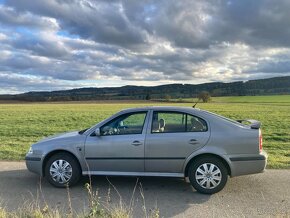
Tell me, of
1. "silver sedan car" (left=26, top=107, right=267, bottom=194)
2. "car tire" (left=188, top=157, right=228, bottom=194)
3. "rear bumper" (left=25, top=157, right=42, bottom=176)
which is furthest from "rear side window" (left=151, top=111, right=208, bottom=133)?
"rear bumper" (left=25, top=157, right=42, bottom=176)

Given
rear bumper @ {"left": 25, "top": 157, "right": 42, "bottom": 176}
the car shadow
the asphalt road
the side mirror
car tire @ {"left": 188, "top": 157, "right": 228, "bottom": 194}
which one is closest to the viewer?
the asphalt road

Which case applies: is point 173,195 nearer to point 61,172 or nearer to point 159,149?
point 159,149

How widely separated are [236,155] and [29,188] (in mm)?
3694

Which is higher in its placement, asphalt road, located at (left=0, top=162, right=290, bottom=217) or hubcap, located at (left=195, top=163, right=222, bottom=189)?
hubcap, located at (left=195, top=163, right=222, bottom=189)

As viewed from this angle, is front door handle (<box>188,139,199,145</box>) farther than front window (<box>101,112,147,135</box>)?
No

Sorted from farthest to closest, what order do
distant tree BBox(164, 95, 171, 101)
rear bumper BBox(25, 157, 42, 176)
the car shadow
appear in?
distant tree BBox(164, 95, 171, 101) < rear bumper BBox(25, 157, 42, 176) < the car shadow

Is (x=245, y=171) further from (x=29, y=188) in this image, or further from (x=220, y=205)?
(x=29, y=188)

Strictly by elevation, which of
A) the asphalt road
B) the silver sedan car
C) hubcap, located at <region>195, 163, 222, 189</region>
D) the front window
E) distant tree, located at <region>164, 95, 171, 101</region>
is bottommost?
the asphalt road

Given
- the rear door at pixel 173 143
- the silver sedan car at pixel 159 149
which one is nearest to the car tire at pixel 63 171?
the silver sedan car at pixel 159 149

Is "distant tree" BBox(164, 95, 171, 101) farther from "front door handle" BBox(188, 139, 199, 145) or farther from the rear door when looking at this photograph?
"front door handle" BBox(188, 139, 199, 145)

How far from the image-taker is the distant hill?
84562 mm

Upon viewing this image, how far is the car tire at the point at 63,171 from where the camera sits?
668 centimetres

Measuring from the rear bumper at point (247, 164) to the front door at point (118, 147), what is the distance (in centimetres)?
158

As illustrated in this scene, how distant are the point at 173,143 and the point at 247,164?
1.30 metres
